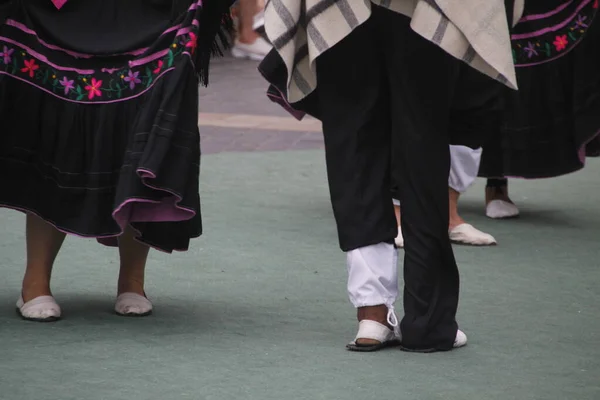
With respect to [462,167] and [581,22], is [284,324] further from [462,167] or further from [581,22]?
[581,22]

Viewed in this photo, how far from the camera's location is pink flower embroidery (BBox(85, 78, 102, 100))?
4.38m

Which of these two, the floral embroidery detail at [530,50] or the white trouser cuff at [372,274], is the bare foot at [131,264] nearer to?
the white trouser cuff at [372,274]

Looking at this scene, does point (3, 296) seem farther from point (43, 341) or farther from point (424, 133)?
point (424, 133)

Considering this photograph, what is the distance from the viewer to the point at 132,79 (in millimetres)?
4355

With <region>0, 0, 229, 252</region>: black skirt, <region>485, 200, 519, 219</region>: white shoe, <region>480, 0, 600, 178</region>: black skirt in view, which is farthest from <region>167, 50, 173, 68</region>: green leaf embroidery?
<region>485, 200, 519, 219</region>: white shoe

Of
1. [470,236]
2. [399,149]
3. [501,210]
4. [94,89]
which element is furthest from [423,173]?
[501,210]

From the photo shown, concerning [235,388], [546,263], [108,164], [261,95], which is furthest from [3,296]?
[261,95]

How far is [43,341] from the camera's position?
13.8 ft

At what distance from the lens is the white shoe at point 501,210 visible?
6.77 metres

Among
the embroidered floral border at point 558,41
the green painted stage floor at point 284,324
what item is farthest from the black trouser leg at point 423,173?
the embroidered floral border at point 558,41

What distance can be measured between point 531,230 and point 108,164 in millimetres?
2742

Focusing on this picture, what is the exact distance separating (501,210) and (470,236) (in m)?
0.85

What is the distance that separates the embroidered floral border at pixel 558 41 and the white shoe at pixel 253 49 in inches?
394

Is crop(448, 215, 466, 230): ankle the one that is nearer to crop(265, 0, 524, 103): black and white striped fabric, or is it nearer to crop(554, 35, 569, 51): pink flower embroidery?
crop(554, 35, 569, 51): pink flower embroidery
